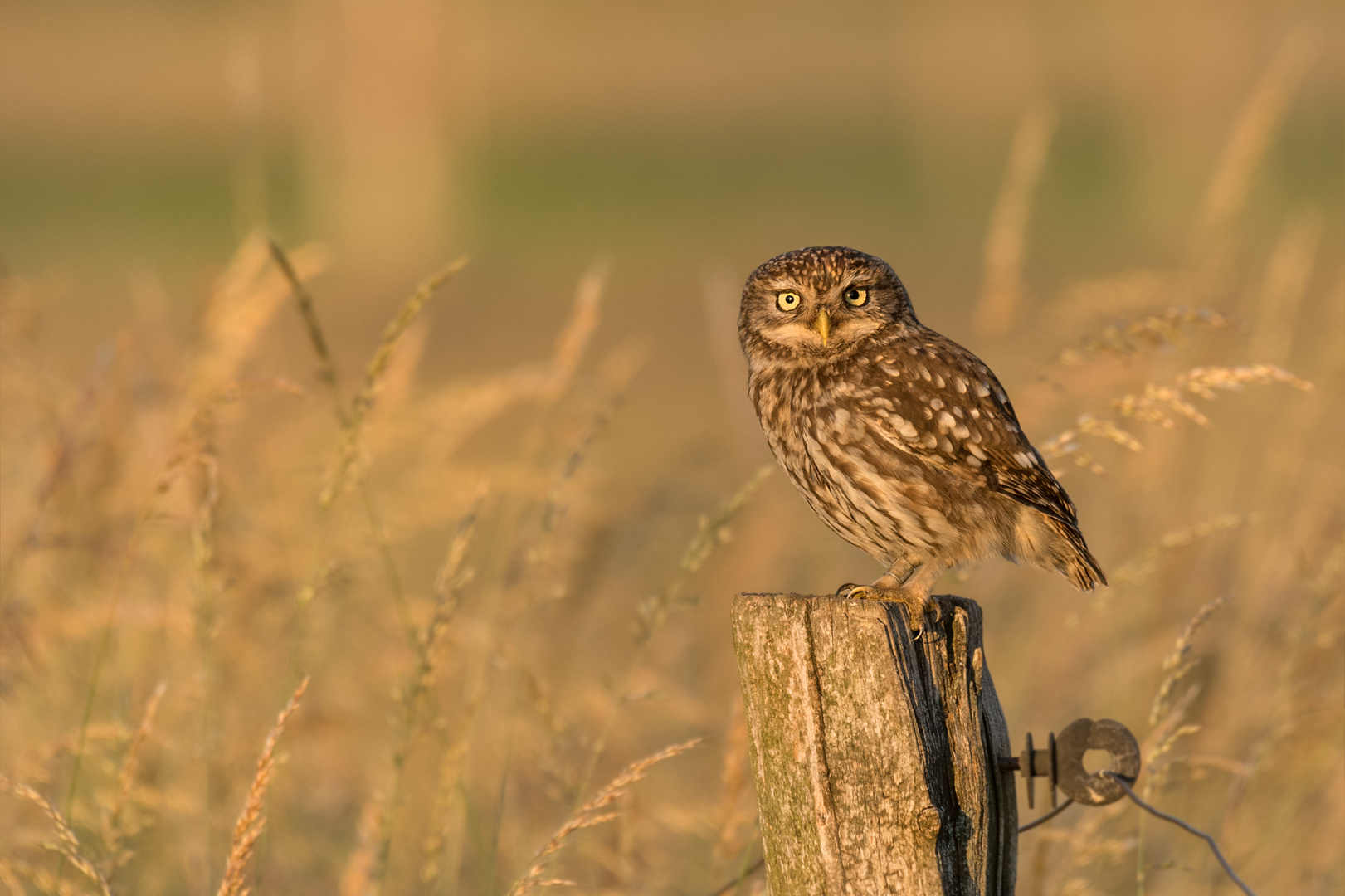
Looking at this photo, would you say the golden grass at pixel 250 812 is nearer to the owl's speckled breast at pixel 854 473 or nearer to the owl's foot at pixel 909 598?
the owl's foot at pixel 909 598

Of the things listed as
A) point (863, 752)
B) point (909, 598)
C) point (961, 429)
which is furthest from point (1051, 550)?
point (863, 752)

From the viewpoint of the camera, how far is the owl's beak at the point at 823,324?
340 cm

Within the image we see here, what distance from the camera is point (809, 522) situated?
536 cm

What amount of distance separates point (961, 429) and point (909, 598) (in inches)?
19.8

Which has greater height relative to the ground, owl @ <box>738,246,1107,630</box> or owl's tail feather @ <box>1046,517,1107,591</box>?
owl @ <box>738,246,1107,630</box>

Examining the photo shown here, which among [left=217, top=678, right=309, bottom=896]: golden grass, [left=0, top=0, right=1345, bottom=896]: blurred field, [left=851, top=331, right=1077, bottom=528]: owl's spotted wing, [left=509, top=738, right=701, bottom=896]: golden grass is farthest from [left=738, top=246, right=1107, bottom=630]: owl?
[left=217, top=678, right=309, bottom=896]: golden grass

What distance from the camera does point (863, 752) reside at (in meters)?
2.13

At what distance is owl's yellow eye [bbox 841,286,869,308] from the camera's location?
3.49 metres

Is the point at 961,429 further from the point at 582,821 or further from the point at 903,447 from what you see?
the point at 582,821

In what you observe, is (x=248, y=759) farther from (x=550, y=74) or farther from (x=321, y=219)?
(x=550, y=74)

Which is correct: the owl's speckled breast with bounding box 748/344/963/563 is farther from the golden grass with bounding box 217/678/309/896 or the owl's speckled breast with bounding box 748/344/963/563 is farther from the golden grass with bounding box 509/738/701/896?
the golden grass with bounding box 217/678/309/896

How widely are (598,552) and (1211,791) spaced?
205 cm

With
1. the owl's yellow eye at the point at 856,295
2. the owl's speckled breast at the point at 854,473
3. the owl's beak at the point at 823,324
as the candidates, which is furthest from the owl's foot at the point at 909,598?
the owl's yellow eye at the point at 856,295

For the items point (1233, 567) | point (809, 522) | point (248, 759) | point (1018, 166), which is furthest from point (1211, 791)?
point (248, 759)
